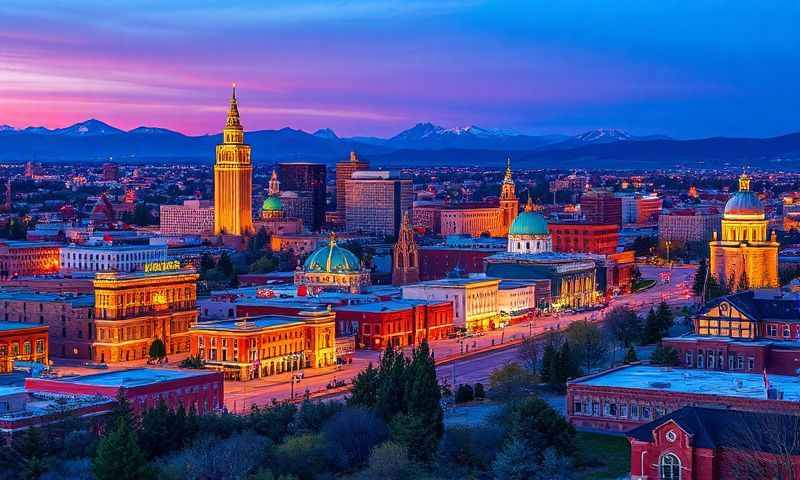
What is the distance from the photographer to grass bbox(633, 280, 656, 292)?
560ft

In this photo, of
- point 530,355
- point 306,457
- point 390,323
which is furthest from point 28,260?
point 306,457

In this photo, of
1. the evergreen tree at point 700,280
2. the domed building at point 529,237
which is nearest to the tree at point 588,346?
the evergreen tree at point 700,280

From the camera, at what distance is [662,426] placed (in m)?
62.5

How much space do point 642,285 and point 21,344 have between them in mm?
86305

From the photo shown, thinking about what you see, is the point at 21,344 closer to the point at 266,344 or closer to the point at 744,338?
the point at 266,344

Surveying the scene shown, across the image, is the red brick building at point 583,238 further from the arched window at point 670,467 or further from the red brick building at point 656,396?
the arched window at point 670,467

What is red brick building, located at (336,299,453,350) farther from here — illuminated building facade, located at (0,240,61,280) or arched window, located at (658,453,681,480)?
arched window, located at (658,453,681,480)

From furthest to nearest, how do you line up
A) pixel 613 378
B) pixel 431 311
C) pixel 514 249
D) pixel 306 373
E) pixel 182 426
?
pixel 514 249 → pixel 431 311 → pixel 306 373 → pixel 613 378 → pixel 182 426

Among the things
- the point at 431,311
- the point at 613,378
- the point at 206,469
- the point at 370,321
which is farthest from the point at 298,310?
the point at 206,469

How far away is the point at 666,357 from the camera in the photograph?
9250cm

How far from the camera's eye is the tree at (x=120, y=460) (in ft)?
198

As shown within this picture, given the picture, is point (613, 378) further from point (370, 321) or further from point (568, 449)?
point (370, 321)

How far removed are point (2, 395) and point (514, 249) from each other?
96.3 m

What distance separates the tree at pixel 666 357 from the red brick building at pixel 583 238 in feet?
317
